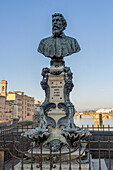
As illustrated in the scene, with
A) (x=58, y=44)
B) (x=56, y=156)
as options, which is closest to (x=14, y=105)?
(x=58, y=44)

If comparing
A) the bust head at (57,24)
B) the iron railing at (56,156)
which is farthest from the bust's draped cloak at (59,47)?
the iron railing at (56,156)

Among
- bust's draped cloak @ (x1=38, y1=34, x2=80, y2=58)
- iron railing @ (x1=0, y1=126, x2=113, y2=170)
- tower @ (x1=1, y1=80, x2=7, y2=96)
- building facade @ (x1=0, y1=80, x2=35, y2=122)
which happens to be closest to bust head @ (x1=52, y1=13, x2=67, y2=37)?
bust's draped cloak @ (x1=38, y1=34, x2=80, y2=58)

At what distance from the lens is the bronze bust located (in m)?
6.89

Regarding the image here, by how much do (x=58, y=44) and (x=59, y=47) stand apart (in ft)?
0.49

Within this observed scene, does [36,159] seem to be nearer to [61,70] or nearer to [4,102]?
[61,70]

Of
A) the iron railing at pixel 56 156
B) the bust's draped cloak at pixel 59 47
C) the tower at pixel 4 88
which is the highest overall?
the tower at pixel 4 88

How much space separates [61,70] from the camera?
658 cm

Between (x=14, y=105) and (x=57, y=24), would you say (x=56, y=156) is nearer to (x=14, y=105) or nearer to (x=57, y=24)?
(x=57, y=24)

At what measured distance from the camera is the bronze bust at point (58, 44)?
6.89 m

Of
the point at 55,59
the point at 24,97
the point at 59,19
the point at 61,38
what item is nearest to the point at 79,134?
the point at 55,59

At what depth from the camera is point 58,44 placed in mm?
6961

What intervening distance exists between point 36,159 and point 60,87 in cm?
251

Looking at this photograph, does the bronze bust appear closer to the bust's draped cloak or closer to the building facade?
the bust's draped cloak

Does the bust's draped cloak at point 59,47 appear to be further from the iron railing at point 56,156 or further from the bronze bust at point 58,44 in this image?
the iron railing at point 56,156
